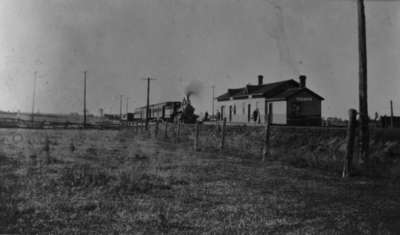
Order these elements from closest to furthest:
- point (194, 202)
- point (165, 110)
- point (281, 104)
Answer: point (194, 202)
point (281, 104)
point (165, 110)

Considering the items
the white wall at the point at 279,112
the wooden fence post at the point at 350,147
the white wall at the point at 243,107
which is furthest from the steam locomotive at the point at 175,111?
the wooden fence post at the point at 350,147

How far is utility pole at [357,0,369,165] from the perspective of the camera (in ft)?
35.5

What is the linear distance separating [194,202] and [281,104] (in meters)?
26.3

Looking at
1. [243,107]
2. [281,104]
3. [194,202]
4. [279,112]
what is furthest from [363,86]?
[243,107]

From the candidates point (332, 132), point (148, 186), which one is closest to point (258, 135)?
point (332, 132)

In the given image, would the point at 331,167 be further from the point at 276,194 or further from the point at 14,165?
the point at 14,165

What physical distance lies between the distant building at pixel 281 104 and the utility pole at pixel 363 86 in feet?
63.1

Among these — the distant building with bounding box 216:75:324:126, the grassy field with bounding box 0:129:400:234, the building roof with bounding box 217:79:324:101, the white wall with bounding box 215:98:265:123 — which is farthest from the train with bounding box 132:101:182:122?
the grassy field with bounding box 0:129:400:234

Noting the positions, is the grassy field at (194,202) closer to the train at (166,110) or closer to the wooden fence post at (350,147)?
the wooden fence post at (350,147)

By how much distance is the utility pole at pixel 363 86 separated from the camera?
1081 cm

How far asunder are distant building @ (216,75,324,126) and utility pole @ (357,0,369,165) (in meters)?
19.2

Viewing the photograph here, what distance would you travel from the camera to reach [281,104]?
103 feet

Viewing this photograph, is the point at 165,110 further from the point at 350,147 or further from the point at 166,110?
the point at 350,147

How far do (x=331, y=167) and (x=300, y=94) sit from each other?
2102 cm
